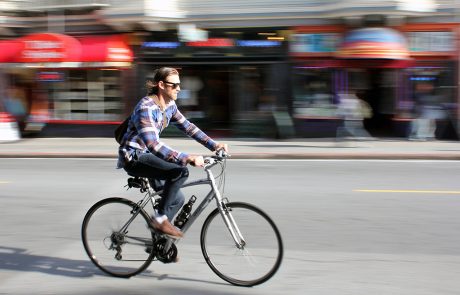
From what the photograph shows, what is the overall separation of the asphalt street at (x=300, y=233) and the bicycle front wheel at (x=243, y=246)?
0.13 m

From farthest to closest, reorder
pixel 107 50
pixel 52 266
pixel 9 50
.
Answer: pixel 9 50 < pixel 107 50 < pixel 52 266

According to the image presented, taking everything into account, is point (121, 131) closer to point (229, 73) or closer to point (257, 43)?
point (257, 43)

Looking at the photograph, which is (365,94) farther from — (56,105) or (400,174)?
(56,105)

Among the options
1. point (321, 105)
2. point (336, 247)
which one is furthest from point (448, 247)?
point (321, 105)

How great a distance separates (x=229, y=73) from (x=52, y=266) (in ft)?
46.9

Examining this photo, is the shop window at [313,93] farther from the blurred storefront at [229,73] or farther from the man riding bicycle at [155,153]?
the man riding bicycle at [155,153]

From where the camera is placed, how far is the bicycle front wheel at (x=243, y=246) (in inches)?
179

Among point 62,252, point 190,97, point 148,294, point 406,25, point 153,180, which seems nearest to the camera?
point 148,294

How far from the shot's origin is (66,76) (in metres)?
19.7

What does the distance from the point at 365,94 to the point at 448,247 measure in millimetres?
13095

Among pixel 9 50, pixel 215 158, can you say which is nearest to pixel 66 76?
pixel 9 50

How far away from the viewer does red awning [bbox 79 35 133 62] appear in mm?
18547

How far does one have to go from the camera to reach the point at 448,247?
5.73 meters

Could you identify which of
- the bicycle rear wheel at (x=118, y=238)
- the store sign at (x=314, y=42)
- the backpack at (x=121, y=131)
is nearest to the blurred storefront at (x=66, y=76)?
the store sign at (x=314, y=42)
